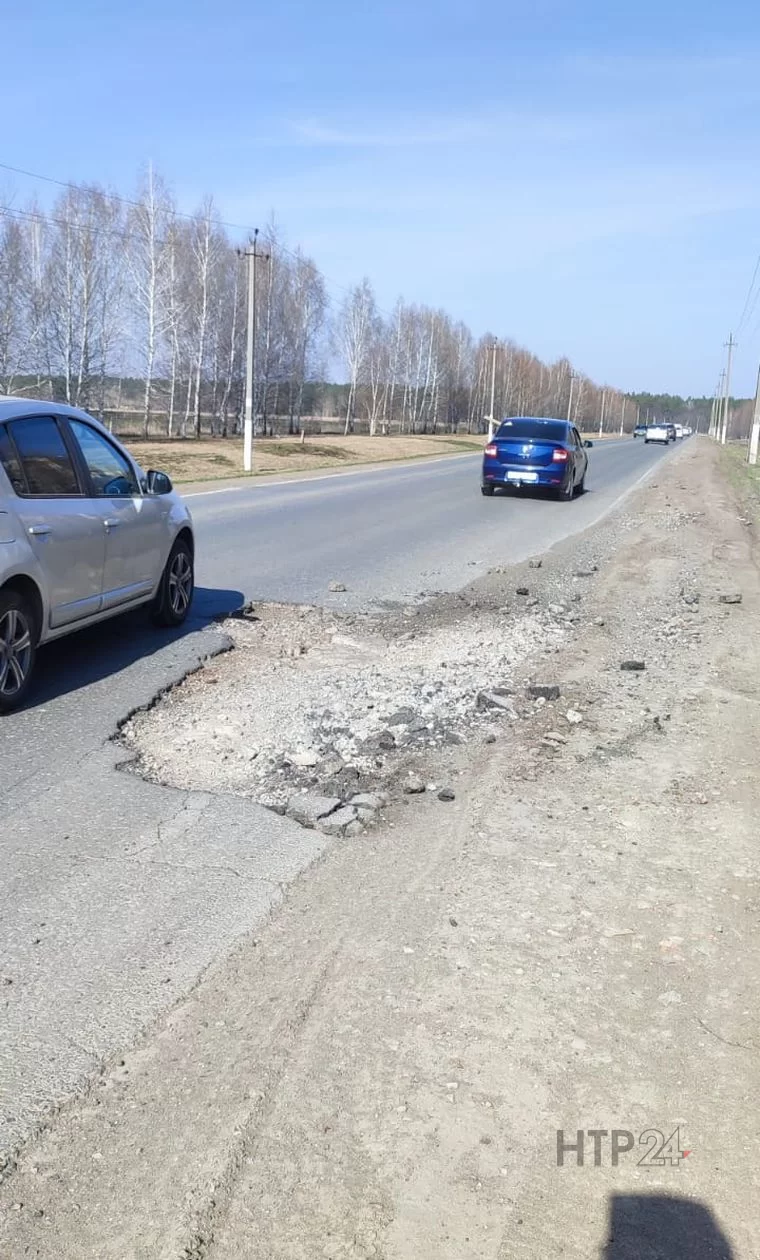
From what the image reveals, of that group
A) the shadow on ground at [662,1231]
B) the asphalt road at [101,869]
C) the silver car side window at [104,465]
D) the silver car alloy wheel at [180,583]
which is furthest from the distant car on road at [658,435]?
the shadow on ground at [662,1231]

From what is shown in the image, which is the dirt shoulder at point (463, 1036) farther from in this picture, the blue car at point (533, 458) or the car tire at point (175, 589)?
the blue car at point (533, 458)

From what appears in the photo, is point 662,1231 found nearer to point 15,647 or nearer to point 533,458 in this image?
point 15,647

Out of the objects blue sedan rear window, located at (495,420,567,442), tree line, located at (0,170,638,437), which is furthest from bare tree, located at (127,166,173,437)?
blue sedan rear window, located at (495,420,567,442)

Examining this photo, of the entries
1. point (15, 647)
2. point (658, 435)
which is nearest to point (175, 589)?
point (15, 647)

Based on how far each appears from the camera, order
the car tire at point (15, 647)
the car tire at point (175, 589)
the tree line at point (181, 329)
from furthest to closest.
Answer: the tree line at point (181, 329), the car tire at point (175, 589), the car tire at point (15, 647)

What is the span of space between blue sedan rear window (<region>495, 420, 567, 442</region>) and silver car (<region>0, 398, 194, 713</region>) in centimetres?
1510

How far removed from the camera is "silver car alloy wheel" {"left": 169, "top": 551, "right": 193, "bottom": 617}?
26.6 ft

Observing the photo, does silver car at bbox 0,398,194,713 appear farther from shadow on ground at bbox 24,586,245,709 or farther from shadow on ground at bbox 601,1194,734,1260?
shadow on ground at bbox 601,1194,734,1260

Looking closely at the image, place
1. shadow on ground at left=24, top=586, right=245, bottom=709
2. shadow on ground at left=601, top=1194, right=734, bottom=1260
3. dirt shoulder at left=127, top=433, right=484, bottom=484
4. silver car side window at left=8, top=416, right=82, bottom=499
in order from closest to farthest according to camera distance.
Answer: shadow on ground at left=601, top=1194, right=734, bottom=1260 < silver car side window at left=8, top=416, right=82, bottom=499 < shadow on ground at left=24, top=586, right=245, bottom=709 < dirt shoulder at left=127, top=433, right=484, bottom=484

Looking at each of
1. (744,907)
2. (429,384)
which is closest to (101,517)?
(744,907)

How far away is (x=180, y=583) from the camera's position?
8250mm

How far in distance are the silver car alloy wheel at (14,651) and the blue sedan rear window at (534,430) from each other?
674 inches

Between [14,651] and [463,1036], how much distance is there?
378cm
